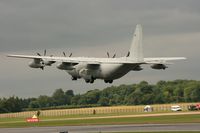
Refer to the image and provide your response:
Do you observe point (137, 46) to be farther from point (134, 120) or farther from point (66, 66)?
point (66, 66)

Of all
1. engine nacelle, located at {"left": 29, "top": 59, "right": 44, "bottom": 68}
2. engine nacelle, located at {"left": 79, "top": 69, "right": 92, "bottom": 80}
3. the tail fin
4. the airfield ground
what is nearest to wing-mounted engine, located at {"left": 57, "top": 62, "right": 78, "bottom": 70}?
engine nacelle, located at {"left": 79, "top": 69, "right": 92, "bottom": 80}

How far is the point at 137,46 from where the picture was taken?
127438 mm

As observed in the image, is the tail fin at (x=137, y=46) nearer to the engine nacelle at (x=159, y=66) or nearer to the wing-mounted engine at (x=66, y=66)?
the engine nacelle at (x=159, y=66)

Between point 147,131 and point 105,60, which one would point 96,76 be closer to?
point 105,60

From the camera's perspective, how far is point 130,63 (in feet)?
407

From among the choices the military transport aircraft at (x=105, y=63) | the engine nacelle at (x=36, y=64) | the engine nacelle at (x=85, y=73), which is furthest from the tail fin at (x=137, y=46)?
the engine nacelle at (x=36, y=64)

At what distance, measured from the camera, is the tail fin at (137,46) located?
125625 mm

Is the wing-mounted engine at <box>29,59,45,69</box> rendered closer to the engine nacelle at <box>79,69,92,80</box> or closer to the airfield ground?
the engine nacelle at <box>79,69,92,80</box>

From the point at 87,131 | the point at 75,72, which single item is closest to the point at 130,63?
the point at 75,72

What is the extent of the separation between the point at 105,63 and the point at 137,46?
8384 millimetres

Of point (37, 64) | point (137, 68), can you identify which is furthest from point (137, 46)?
point (37, 64)

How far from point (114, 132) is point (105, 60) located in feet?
129

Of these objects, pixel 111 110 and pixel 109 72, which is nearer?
pixel 109 72

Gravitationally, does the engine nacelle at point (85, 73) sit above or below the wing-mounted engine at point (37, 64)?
below
